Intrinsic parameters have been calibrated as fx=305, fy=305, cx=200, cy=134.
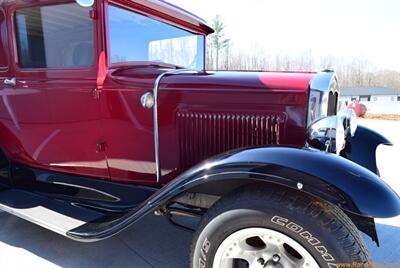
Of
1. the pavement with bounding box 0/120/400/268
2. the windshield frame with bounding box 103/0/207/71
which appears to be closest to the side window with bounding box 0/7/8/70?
the windshield frame with bounding box 103/0/207/71

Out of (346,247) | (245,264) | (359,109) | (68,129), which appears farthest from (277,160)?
(359,109)

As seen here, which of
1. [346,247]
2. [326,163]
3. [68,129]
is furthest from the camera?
[68,129]

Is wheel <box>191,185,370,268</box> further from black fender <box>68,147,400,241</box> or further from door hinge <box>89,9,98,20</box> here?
door hinge <box>89,9,98,20</box>

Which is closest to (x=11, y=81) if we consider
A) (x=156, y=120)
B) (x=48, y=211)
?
(x=48, y=211)

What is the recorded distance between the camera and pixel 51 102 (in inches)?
109

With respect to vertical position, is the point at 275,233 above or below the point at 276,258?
above

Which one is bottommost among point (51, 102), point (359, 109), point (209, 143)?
point (359, 109)

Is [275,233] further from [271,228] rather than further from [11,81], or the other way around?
[11,81]

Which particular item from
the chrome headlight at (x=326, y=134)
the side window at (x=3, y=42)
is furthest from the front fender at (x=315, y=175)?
the side window at (x=3, y=42)

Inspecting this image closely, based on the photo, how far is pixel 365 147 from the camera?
9.81 feet

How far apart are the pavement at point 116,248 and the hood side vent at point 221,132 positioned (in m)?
0.81

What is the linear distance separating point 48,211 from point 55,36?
5.03 ft

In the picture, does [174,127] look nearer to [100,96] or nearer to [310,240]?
[100,96]

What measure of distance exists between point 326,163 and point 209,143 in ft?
3.17
